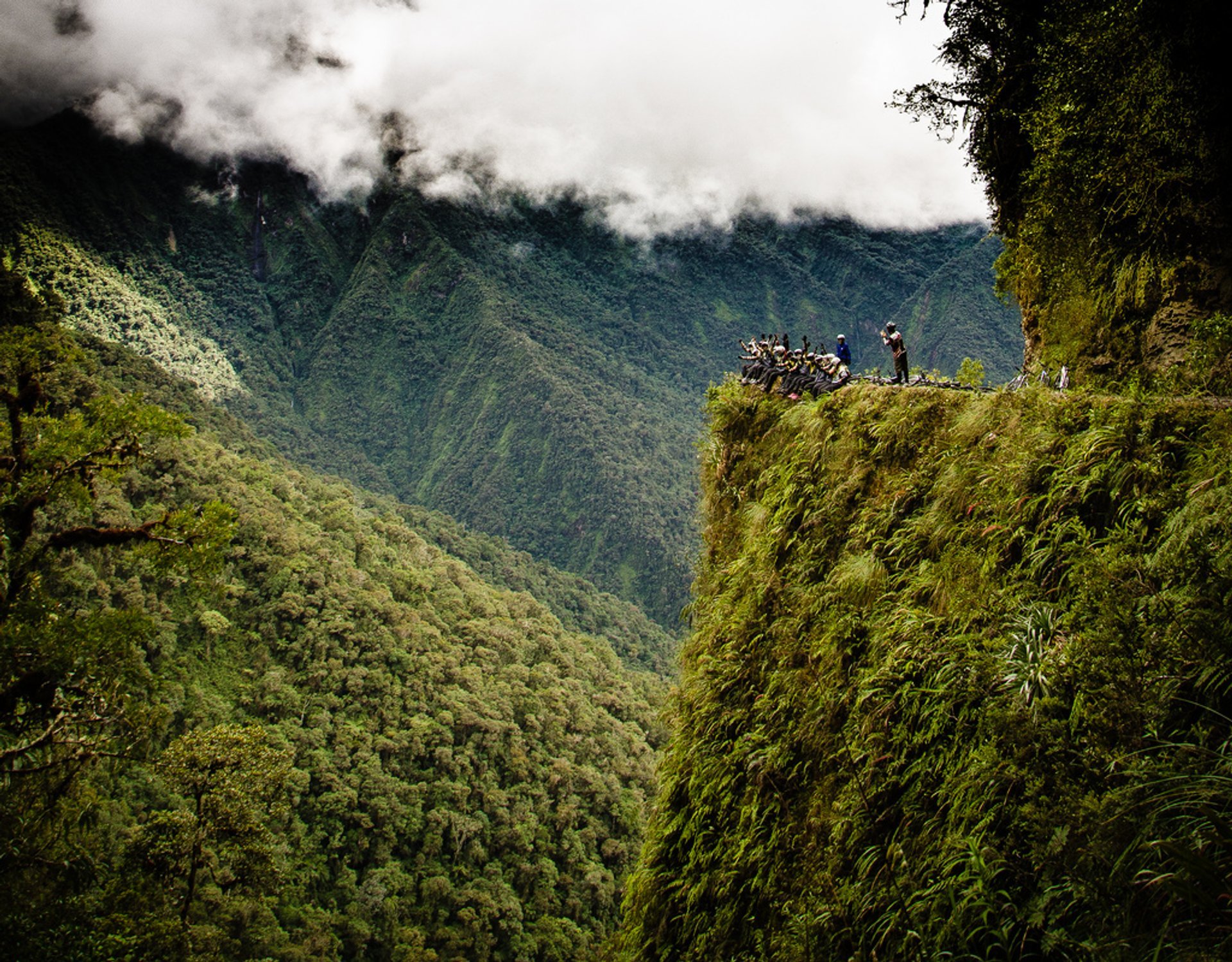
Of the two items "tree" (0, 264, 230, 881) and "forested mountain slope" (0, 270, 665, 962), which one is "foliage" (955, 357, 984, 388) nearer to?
"forested mountain slope" (0, 270, 665, 962)

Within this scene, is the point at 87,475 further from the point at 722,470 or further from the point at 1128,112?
the point at 1128,112

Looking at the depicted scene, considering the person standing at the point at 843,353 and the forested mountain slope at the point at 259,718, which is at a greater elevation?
the person standing at the point at 843,353

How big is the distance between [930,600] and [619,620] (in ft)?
445

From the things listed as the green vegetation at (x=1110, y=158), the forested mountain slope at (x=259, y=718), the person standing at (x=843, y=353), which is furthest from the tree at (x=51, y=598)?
the green vegetation at (x=1110, y=158)

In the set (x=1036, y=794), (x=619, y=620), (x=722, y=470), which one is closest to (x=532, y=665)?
(x=619, y=620)

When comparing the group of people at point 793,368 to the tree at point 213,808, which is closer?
the group of people at point 793,368

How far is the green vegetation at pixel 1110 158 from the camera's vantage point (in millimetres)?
6551

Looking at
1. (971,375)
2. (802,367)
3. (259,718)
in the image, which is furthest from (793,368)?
(259,718)

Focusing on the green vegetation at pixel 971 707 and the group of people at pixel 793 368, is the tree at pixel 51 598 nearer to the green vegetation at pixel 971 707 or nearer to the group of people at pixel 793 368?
the green vegetation at pixel 971 707

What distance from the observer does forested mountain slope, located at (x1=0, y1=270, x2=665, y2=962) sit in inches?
316

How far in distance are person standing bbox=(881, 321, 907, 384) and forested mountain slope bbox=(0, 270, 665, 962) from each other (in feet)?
28.6

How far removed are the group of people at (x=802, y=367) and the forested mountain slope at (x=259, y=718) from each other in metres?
7.22

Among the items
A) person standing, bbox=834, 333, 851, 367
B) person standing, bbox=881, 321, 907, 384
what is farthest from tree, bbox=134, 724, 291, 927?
person standing, bbox=881, 321, 907, 384

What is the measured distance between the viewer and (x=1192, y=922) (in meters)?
2.61
